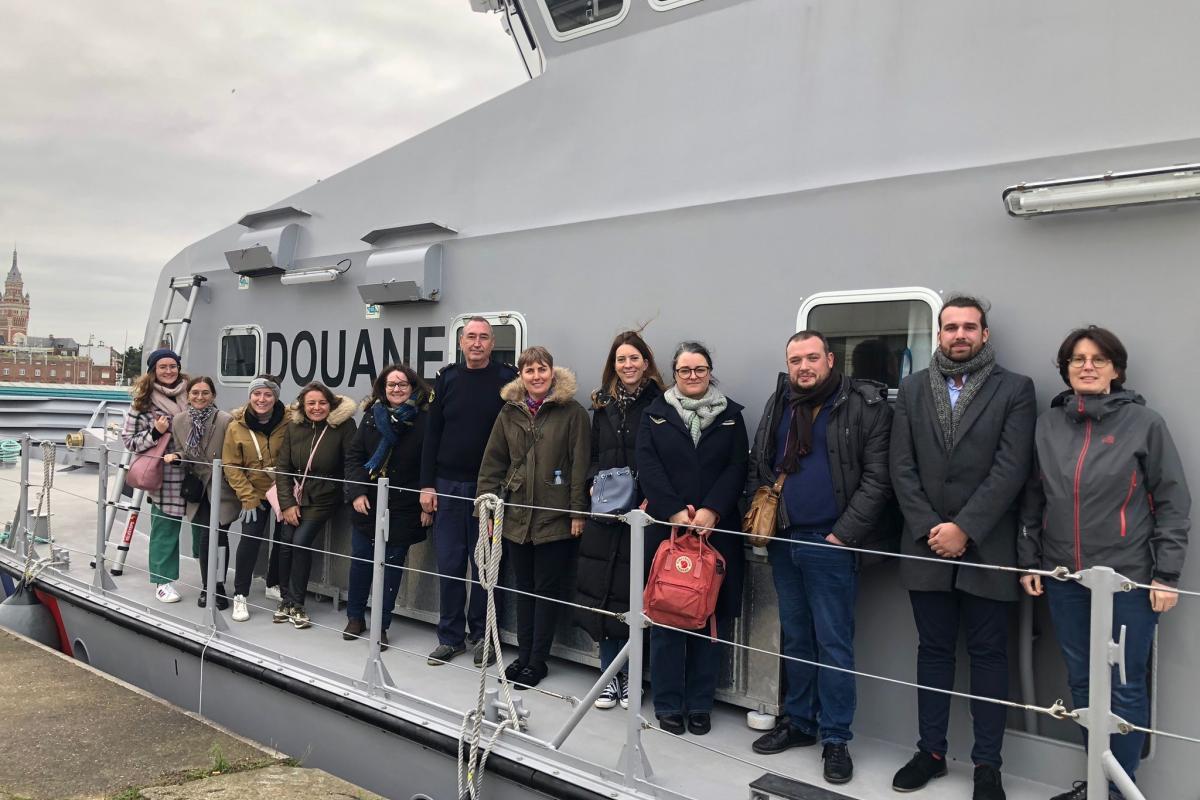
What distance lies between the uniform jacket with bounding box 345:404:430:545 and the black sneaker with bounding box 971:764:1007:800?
261 centimetres

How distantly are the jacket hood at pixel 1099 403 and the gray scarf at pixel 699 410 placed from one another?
1.14 m

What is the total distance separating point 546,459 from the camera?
3744mm

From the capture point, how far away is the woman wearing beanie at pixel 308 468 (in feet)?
Answer: 15.3

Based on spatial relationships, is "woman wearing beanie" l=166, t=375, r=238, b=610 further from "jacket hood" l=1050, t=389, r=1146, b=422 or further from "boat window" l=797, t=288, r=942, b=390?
"jacket hood" l=1050, t=389, r=1146, b=422

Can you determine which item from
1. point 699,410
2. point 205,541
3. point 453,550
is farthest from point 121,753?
point 699,410

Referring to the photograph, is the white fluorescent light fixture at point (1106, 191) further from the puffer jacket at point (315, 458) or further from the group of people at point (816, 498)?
the puffer jacket at point (315, 458)

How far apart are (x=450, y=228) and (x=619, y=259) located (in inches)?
44.5

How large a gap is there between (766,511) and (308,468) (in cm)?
258

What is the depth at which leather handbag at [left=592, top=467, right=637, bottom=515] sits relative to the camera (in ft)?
11.4

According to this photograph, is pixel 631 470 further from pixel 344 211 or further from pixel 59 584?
pixel 59 584

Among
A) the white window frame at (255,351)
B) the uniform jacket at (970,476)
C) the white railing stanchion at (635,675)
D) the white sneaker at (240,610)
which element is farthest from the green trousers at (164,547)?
the uniform jacket at (970,476)

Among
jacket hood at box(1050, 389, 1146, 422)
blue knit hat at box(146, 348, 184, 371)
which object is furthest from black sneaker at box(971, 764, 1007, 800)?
blue knit hat at box(146, 348, 184, 371)

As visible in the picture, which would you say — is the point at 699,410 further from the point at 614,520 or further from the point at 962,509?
the point at 962,509

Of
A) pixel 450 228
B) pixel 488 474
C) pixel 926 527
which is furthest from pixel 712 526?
pixel 450 228
